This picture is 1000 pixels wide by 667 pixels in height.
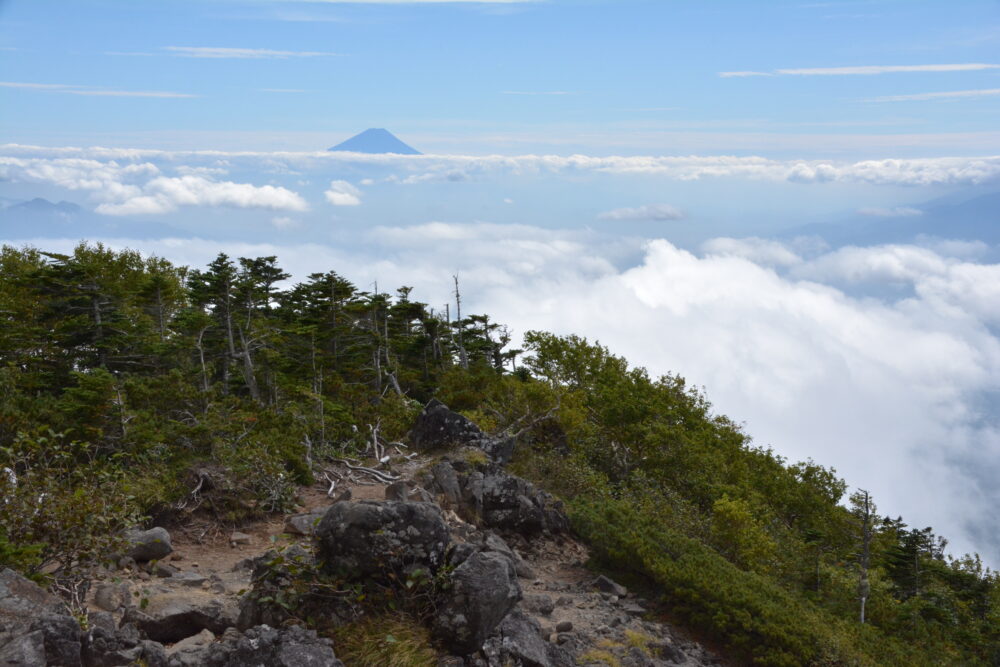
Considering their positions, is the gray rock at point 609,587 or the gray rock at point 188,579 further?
the gray rock at point 609,587

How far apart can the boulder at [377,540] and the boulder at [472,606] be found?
1.80ft

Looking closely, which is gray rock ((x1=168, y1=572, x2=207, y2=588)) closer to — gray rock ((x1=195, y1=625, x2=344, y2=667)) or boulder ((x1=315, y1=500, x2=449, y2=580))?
boulder ((x1=315, y1=500, x2=449, y2=580))

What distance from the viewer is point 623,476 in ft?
94.2

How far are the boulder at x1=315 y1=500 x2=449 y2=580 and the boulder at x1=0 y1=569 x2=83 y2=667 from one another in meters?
2.94

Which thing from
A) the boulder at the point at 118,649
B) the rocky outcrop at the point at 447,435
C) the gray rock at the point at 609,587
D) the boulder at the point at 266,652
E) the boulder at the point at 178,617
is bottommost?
the gray rock at the point at 609,587

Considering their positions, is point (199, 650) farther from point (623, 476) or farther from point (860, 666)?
point (623, 476)

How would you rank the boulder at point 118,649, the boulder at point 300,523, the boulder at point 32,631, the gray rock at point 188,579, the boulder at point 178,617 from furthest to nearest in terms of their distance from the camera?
1. the boulder at point 300,523
2. the gray rock at point 188,579
3. the boulder at point 178,617
4. the boulder at point 118,649
5. the boulder at point 32,631

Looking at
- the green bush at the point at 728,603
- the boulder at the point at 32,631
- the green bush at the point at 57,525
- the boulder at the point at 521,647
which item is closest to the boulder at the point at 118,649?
the boulder at the point at 32,631

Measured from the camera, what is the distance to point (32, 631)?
6773 mm

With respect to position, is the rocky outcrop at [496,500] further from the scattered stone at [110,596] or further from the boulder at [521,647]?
the scattered stone at [110,596]

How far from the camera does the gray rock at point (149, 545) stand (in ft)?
37.8

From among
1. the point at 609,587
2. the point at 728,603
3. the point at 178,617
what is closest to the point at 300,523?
the point at 178,617

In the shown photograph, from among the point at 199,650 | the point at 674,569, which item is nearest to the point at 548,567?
the point at 674,569

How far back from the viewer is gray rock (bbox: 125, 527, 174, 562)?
37.8ft
